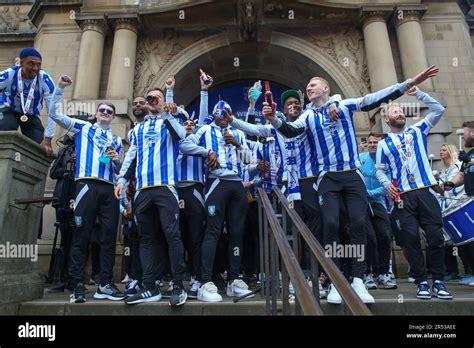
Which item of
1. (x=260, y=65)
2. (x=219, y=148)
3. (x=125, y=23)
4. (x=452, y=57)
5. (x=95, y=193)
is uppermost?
(x=125, y=23)

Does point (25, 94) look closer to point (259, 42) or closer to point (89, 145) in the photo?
point (89, 145)

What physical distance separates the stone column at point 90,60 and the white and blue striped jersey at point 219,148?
5898mm

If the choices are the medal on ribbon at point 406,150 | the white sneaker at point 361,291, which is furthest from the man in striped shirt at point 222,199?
the medal on ribbon at point 406,150

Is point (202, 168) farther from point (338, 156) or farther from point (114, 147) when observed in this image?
point (338, 156)

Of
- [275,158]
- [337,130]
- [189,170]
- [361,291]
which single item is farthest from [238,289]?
[275,158]

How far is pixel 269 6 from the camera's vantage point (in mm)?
10375

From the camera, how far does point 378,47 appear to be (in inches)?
388

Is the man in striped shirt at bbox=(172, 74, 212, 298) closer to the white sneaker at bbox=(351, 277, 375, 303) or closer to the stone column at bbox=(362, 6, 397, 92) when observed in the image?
the white sneaker at bbox=(351, 277, 375, 303)

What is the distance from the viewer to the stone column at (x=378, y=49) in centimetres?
954

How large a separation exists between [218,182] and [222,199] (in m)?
0.24

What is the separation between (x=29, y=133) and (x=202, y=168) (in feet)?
7.47

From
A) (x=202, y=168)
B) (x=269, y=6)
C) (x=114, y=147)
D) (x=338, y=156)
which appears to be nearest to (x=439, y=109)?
(x=338, y=156)
